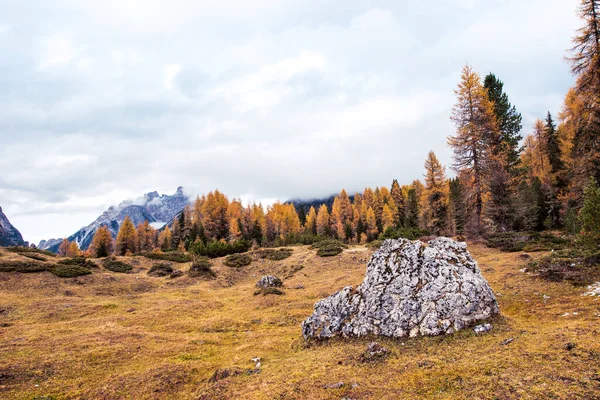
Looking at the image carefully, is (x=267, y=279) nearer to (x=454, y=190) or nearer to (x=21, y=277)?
(x=21, y=277)

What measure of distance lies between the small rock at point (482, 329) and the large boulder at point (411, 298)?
398mm

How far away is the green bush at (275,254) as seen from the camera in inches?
1871

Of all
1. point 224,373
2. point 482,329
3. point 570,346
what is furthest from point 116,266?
point 570,346

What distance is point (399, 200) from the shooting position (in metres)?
99.9

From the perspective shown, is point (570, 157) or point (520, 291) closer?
point (520, 291)

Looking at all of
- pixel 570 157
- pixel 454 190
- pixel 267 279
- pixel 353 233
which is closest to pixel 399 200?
pixel 353 233

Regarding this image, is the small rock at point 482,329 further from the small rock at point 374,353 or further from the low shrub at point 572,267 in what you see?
the low shrub at point 572,267

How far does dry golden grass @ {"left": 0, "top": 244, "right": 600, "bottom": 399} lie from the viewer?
7773 mm

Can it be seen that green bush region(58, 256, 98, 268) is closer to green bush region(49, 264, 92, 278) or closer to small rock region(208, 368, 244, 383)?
green bush region(49, 264, 92, 278)

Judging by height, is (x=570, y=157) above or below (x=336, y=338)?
above

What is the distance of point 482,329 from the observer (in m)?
10.5

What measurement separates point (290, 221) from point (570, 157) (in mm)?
73504

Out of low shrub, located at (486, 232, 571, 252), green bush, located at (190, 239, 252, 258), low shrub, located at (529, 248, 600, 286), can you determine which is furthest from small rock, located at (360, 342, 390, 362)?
green bush, located at (190, 239, 252, 258)

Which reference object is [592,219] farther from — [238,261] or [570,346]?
[238,261]
